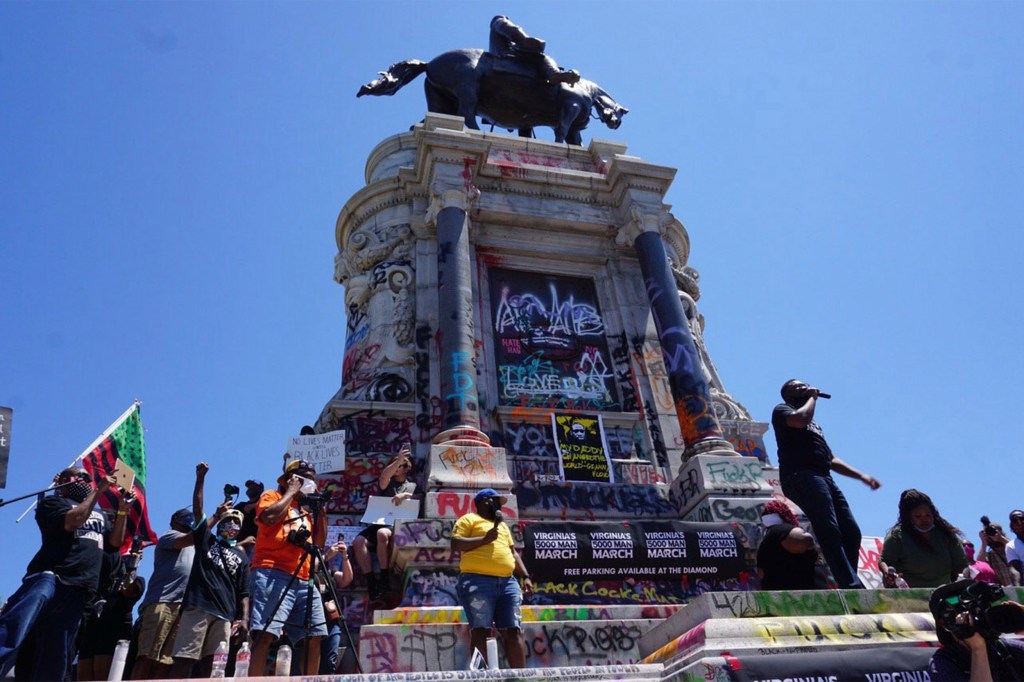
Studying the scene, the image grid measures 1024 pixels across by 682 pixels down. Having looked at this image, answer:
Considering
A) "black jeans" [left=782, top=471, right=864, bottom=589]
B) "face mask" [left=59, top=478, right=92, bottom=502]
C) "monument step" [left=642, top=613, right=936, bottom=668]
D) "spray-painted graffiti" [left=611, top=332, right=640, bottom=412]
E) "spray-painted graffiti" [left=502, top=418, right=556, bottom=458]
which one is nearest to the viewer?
"monument step" [left=642, top=613, right=936, bottom=668]

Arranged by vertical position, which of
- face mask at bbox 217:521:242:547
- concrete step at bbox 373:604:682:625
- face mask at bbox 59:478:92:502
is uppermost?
face mask at bbox 59:478:92:502

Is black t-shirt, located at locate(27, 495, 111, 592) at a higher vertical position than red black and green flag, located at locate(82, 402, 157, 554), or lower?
lower

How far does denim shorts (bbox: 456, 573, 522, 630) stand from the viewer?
20.0 feet

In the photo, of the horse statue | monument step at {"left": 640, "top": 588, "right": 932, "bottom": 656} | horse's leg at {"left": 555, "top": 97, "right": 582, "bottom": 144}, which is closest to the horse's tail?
the horse statue

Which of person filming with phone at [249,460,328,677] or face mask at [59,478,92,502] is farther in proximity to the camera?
face mask at [59,478,92,502]

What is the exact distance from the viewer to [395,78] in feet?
62.8

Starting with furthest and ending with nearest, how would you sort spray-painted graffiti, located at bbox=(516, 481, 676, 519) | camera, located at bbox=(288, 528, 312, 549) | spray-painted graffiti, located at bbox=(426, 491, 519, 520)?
spray-painted graffiti, located at bbox=(516, 481, 676, 519) < spray-painted graffiti, located at bbox=(426, 491, 519, 520) < camera, located at bbox=(288, 528, 312, 549)

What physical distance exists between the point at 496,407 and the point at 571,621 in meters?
5.96

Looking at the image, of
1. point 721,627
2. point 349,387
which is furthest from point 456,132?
point 721,627

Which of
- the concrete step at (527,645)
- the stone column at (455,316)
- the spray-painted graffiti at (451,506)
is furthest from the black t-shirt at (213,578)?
the stone column at (455,316)

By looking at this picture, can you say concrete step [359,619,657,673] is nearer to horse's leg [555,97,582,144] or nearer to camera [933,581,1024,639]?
camera [933,581,1024,639]

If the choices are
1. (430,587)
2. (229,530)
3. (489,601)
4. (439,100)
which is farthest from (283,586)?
(439,100)

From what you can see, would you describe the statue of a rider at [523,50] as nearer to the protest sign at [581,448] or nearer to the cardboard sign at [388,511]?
the protest sign at [581,448]

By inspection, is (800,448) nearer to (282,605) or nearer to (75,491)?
(282,605)
